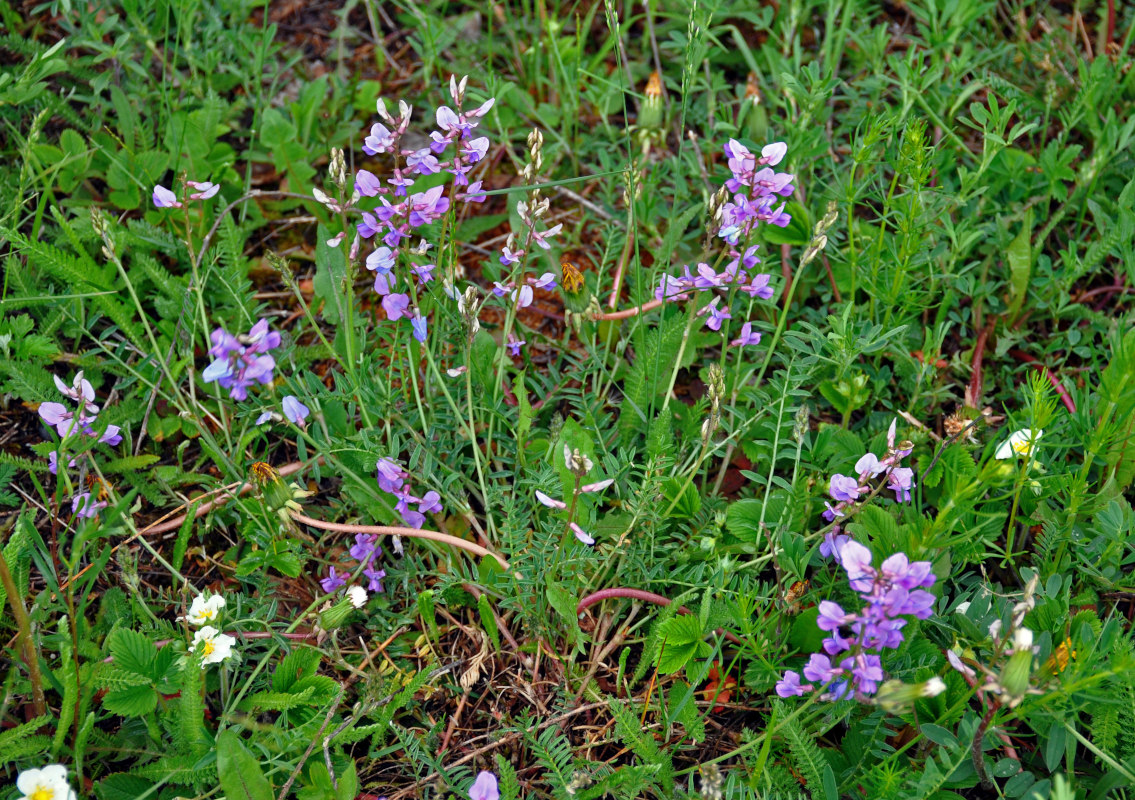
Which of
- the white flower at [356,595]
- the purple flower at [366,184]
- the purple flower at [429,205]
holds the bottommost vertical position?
the white flower at [356,595]

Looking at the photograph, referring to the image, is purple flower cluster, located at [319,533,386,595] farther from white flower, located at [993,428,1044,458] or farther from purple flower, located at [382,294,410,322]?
white flower, located at [993,428,1044,458]

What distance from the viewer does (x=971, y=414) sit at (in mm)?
2320

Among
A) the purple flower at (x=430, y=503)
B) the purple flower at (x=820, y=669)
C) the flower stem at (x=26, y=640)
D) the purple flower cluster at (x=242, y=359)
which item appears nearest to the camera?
the purple flower cluster at (x=242, y=359)

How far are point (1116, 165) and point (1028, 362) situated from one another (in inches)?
28.3

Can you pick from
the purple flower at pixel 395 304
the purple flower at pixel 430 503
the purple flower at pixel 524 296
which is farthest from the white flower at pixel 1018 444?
the purple flower at pixel 395 304

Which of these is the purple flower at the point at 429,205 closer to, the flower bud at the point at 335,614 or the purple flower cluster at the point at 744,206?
the purple flower cluster at the point at 744,206

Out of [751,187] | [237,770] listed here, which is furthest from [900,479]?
[237,770]

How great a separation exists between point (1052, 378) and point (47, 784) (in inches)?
96.1

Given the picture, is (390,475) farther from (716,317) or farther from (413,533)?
(716,317)

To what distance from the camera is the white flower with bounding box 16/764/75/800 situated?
168 cm

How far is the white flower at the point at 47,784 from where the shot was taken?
1685 millimetres

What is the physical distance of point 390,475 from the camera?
2.05 m

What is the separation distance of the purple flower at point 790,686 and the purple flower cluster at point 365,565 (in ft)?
2.97

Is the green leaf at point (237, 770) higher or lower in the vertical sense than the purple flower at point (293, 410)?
lower
